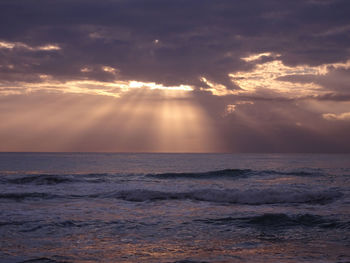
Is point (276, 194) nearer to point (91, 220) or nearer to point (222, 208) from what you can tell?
point (222, 208)

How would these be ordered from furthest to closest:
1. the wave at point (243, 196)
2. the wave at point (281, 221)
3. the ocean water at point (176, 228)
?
the wave at point (243, 196), the wave at point (281, 221), the ocean water at point (176, 228)

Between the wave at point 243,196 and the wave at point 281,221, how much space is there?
487 centimetres

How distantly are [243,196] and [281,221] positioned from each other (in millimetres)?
6885

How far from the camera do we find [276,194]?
20.1m

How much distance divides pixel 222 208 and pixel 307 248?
7178 mm

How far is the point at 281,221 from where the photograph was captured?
508 inches

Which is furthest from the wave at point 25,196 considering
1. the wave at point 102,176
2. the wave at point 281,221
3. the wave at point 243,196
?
the wave at point 281,221

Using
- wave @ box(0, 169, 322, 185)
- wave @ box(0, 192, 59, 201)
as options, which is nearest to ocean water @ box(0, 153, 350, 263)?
wave @ box(0, 192, 59, 201)

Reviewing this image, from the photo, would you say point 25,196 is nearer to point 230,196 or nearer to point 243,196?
point 230,196

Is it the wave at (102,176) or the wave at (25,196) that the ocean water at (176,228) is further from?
the wave at (102,176)

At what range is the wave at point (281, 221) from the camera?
484 inches

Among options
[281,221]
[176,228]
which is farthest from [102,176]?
→ [281,221]

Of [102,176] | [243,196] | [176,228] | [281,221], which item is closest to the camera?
[176,228]

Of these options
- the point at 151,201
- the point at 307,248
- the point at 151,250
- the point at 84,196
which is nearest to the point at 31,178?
the point at 84,196
